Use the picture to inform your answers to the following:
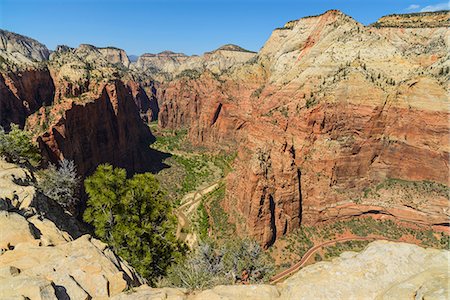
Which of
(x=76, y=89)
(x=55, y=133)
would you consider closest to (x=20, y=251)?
(x=55, y=133)

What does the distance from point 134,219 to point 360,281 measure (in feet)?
57.1

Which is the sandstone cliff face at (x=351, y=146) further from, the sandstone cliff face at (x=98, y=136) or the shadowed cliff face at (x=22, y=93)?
the shadowed cliff face at (x=22, y=93)

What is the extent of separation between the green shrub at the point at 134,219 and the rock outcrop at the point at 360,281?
1007 centimetres

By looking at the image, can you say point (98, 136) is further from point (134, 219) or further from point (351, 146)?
point (351, 146)

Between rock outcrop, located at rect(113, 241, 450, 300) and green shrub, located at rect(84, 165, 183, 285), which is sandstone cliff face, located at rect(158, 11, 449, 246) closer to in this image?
green shrub, located at rect(84, 165, 183, 285)

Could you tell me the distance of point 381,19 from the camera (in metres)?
119

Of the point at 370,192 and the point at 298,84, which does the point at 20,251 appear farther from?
the point at 298,84

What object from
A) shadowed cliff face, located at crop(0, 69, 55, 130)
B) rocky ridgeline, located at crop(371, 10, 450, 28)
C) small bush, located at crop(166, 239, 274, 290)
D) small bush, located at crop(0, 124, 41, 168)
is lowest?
small bush, located at crop(166, 239, 274, 290)

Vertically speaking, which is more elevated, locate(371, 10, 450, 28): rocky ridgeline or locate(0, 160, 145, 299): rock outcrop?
locate(371, 10, 450, 28): rocky ridgeline

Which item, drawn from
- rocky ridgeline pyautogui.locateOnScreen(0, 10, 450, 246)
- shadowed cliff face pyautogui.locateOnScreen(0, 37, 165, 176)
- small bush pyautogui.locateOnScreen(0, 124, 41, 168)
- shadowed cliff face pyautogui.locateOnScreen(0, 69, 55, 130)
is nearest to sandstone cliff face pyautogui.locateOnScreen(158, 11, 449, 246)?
rocky ridgeline pyautogui.locateOnScreen(0, 10, 450, 246)

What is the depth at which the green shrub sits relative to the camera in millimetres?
22031

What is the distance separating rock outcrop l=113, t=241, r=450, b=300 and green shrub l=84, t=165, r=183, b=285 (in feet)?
33.0

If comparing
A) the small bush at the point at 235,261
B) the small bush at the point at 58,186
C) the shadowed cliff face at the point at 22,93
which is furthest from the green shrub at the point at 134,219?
the shadowed cliff face at the point at 22,93

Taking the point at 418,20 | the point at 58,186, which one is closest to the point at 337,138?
the point at 58,186
